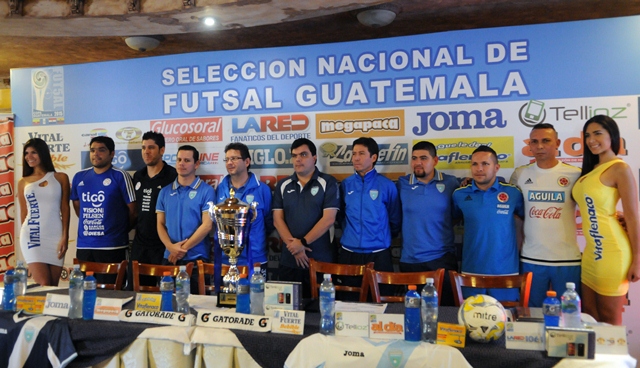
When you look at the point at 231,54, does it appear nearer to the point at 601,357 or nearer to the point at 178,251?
the point at 178,251

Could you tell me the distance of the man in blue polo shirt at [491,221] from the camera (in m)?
3.09

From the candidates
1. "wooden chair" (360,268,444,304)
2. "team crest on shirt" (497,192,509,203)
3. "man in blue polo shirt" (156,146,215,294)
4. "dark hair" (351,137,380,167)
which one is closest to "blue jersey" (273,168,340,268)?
"dark hair" (351,137,380,167)

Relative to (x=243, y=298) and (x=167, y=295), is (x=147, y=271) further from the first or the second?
(x=243, y=298)

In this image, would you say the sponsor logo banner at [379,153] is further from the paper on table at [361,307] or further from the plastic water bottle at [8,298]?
the plastic water bottle at [8,298]

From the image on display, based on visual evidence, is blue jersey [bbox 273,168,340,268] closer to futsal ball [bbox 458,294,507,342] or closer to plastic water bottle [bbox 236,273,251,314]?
plastic water bottle [bbox 236,273,251,314]

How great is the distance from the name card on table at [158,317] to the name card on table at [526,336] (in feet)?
4.42

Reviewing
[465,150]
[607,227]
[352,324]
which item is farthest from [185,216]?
[607,227]

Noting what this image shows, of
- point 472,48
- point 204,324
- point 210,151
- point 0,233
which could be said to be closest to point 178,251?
point 210,151

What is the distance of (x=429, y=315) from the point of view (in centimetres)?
196

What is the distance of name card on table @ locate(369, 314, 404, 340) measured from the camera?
192 cm

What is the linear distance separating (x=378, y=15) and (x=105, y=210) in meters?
2.86

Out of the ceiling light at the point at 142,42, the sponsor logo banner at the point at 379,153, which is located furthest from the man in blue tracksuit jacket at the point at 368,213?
the ceiling light at the point at 142,42

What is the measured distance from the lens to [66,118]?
4754 millimetres

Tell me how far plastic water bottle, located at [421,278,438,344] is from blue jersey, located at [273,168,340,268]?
1.60 meters
